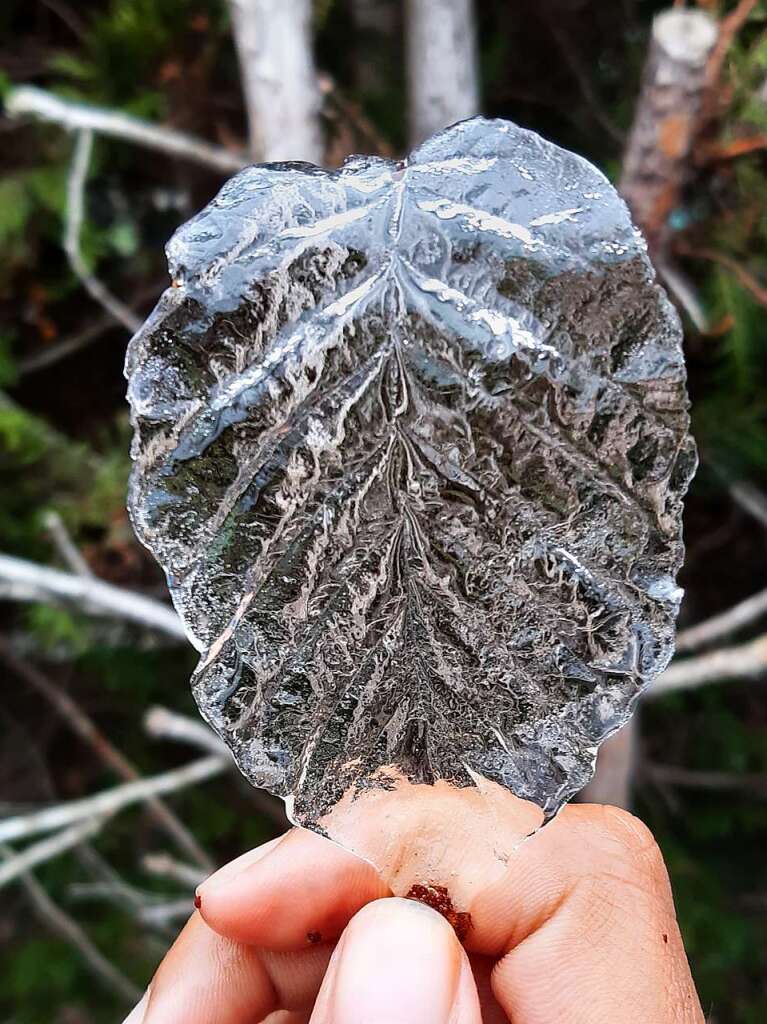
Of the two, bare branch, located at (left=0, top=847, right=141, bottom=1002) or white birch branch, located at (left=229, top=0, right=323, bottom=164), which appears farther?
bare branch, located at (left=0, top=847, right=141, bottom=1002)

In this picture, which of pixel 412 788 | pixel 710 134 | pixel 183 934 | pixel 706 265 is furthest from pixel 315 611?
pixel 706 265

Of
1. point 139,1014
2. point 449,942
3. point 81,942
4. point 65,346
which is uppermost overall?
point 65,346

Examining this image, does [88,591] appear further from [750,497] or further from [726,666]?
[750,497]

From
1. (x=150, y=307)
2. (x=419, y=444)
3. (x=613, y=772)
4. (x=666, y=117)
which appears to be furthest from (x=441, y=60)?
(x=613, y=772)

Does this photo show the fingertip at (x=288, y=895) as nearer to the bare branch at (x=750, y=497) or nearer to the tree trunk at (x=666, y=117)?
the tree trunk at (x=666, y=117)

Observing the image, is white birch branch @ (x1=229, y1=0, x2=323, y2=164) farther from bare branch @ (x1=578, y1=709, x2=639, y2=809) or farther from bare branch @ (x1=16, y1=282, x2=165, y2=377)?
bare branch @ (x1=578, y1=709, x2=639, y2=809)

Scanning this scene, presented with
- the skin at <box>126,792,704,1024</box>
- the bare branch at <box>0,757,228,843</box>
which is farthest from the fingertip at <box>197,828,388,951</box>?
the bare branch at <box>0,757,228,843</box>
